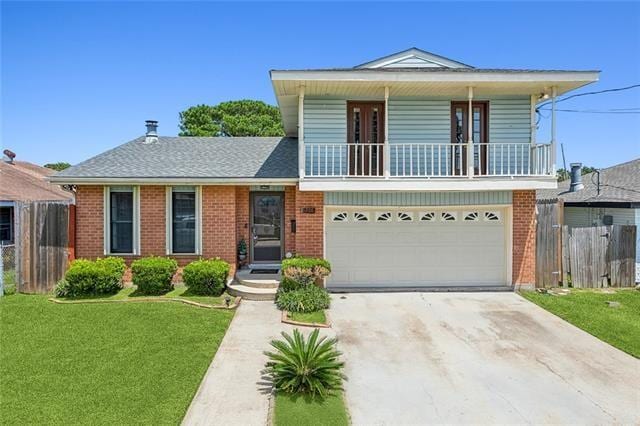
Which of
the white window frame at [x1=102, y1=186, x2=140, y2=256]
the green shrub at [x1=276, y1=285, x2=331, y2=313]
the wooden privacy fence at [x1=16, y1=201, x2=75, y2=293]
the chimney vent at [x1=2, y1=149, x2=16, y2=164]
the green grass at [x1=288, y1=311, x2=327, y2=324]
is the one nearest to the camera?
the green grass at [x1=288, y1=311, x2=327, y2=324]

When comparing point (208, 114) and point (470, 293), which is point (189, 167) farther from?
point (208, 114)

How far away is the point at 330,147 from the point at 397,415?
7422 millimetres

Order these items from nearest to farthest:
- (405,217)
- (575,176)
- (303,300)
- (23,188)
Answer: (303,300)
(405,217)
(575,176)
(23,188)

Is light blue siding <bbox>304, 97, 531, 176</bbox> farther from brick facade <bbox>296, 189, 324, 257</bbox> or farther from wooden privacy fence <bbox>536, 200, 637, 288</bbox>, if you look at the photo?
wooden privacy fence <bbox>536, 200, 637, 288</bbox>

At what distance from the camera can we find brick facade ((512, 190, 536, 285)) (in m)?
10.8

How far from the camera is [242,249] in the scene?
11680 mm

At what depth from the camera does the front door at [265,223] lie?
38.6 feet

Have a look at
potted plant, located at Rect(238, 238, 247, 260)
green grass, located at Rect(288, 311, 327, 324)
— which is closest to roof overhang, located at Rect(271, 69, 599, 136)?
potted plant, located at Rect(238, 238, 247, 260)

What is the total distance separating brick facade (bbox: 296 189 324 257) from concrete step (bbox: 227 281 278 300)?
1425 millimetres

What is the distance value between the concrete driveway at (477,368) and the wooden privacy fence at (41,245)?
7.57 metres

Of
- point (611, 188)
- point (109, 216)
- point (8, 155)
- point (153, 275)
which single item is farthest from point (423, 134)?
point (8, 155)

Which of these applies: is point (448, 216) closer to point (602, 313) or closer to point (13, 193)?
point (602, 313)

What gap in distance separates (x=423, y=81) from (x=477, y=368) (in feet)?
22.3

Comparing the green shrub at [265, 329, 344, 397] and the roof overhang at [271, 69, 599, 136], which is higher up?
the roof overhang at [271, 69, 599, 136]
